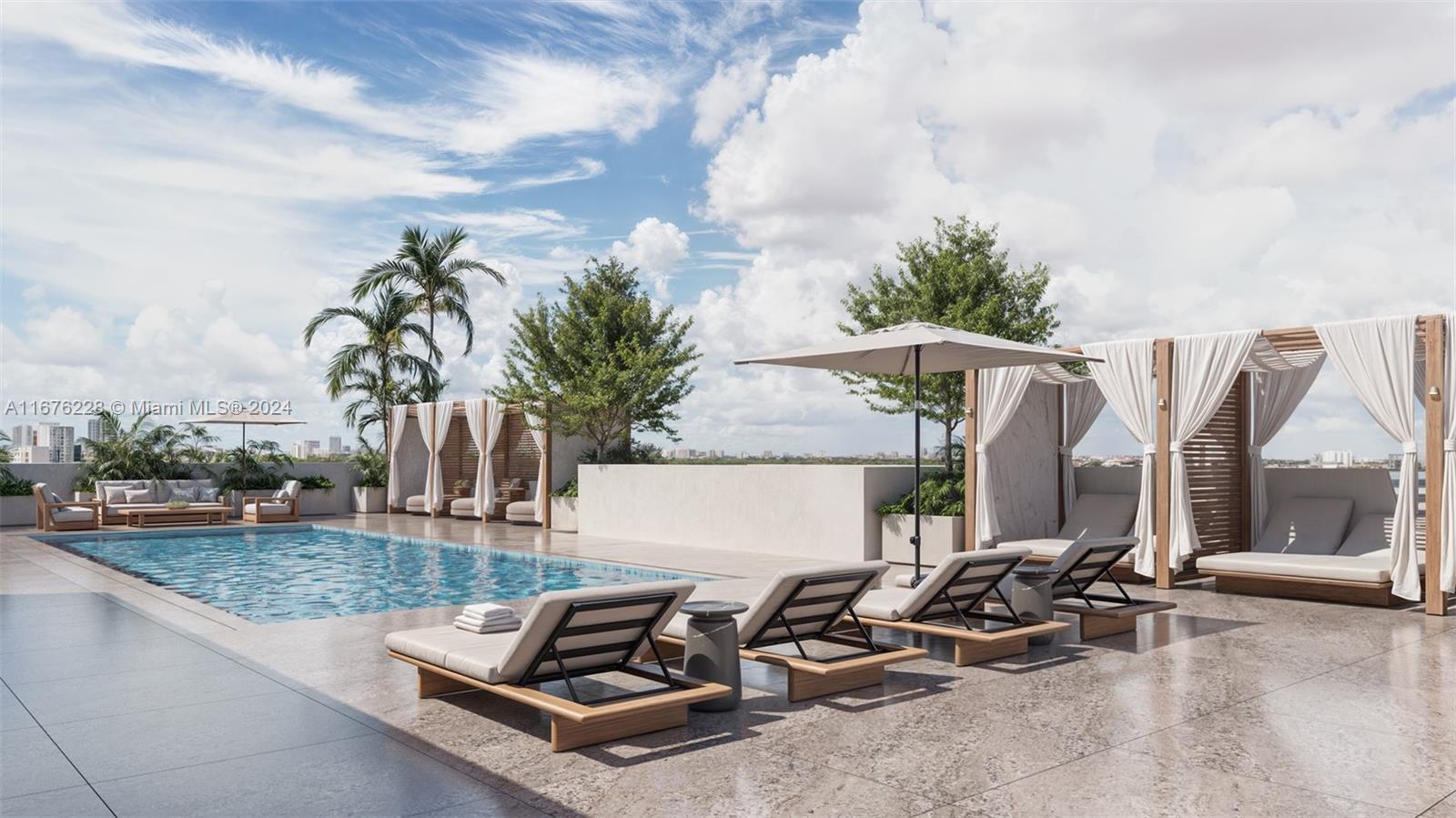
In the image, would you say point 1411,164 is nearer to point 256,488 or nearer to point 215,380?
point 256,488

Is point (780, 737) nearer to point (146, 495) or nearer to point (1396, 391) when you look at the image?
point (1396, 391)

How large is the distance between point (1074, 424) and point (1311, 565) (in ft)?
10.9

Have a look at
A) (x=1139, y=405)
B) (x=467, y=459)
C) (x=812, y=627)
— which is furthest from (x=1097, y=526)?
(x=467, y=459)

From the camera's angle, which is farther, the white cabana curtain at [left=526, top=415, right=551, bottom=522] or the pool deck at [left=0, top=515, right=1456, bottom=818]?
the white cabana curtain at [left=526, top=415, right=551, bottom=522]

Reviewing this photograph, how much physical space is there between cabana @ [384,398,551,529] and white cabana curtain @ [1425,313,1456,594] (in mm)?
12604

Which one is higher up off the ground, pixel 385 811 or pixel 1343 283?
pixel 1343 283

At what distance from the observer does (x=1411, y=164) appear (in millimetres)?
12820

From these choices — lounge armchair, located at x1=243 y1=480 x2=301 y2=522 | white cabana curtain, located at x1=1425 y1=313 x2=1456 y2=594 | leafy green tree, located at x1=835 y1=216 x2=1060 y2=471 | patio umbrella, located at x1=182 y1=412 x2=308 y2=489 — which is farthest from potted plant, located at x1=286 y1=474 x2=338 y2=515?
white cabana curtain, located at x1=1425 y1=313 x2=1456 y2=594

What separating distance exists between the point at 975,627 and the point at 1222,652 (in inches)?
61.5

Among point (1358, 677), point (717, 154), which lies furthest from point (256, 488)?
point (1358, 677)

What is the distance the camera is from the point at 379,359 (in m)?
23.4

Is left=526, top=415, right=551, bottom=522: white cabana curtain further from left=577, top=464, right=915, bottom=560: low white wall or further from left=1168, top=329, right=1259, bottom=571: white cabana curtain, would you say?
left=1168, top=329, right=1259, bottom=571: white cabana curtain

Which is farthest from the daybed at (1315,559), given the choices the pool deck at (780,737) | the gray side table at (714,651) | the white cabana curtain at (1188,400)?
the gray side table at (714,651)

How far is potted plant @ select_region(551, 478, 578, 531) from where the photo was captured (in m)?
16.9
